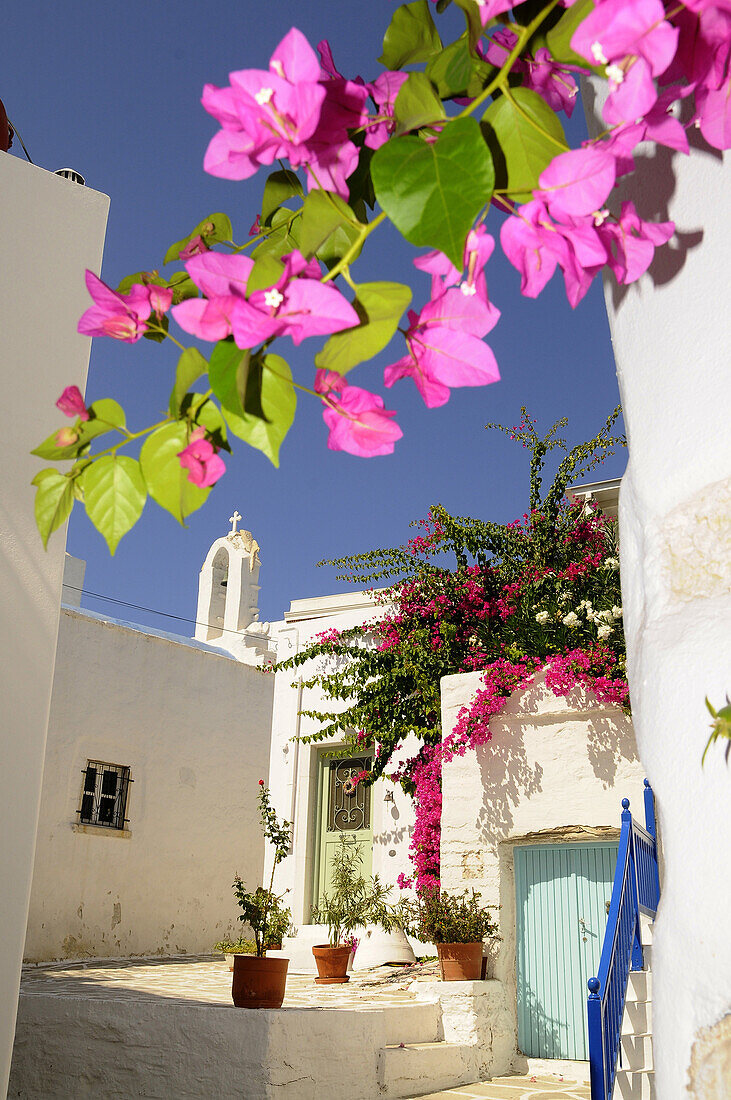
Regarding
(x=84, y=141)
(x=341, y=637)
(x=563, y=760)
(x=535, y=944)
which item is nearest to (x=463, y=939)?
(x=535, y=944)

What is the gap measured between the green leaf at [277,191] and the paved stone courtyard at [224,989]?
6.34 metres

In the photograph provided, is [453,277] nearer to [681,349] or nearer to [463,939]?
[681,349]

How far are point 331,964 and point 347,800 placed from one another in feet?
9.29

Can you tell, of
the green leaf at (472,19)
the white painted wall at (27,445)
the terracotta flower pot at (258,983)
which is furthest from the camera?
the terracotta flower pot at (258,983)

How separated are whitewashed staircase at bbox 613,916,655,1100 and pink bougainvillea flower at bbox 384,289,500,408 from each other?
467 cm

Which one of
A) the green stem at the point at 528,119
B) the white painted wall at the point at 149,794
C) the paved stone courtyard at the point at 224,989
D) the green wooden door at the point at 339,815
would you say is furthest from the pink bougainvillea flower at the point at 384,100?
the white painted wall at the point at 149,794

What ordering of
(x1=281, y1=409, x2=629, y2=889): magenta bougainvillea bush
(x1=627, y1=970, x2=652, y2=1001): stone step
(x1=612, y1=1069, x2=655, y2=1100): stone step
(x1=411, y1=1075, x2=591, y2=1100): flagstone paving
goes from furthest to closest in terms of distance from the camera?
(x1=281, y1=409, x2=629, y2=889): magenta bougainvillea bush < (x1=411, y1=1075, x2=591, y2=1100): flagstone paving < (x1=627, y1=970, x2=652, y2=1001): stone step < (x1=612, y1=1069, x2=655, y2=1100): stone step

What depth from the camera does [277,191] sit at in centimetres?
82

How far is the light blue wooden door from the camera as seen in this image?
271 inches

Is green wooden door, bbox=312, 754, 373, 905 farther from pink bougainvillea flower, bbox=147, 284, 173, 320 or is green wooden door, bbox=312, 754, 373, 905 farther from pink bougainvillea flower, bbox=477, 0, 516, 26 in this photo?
pink bougainvillea flower, bbox=477, 0, 516, 26

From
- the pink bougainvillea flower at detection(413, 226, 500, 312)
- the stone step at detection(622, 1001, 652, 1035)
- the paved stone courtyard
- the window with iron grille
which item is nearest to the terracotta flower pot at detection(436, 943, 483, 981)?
the paved stone courtyard

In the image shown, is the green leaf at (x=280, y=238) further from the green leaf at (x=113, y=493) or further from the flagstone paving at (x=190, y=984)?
the flagstone paving at (x=190, y=984)

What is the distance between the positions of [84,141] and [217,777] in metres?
8.58

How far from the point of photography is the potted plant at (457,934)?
6.97 m
